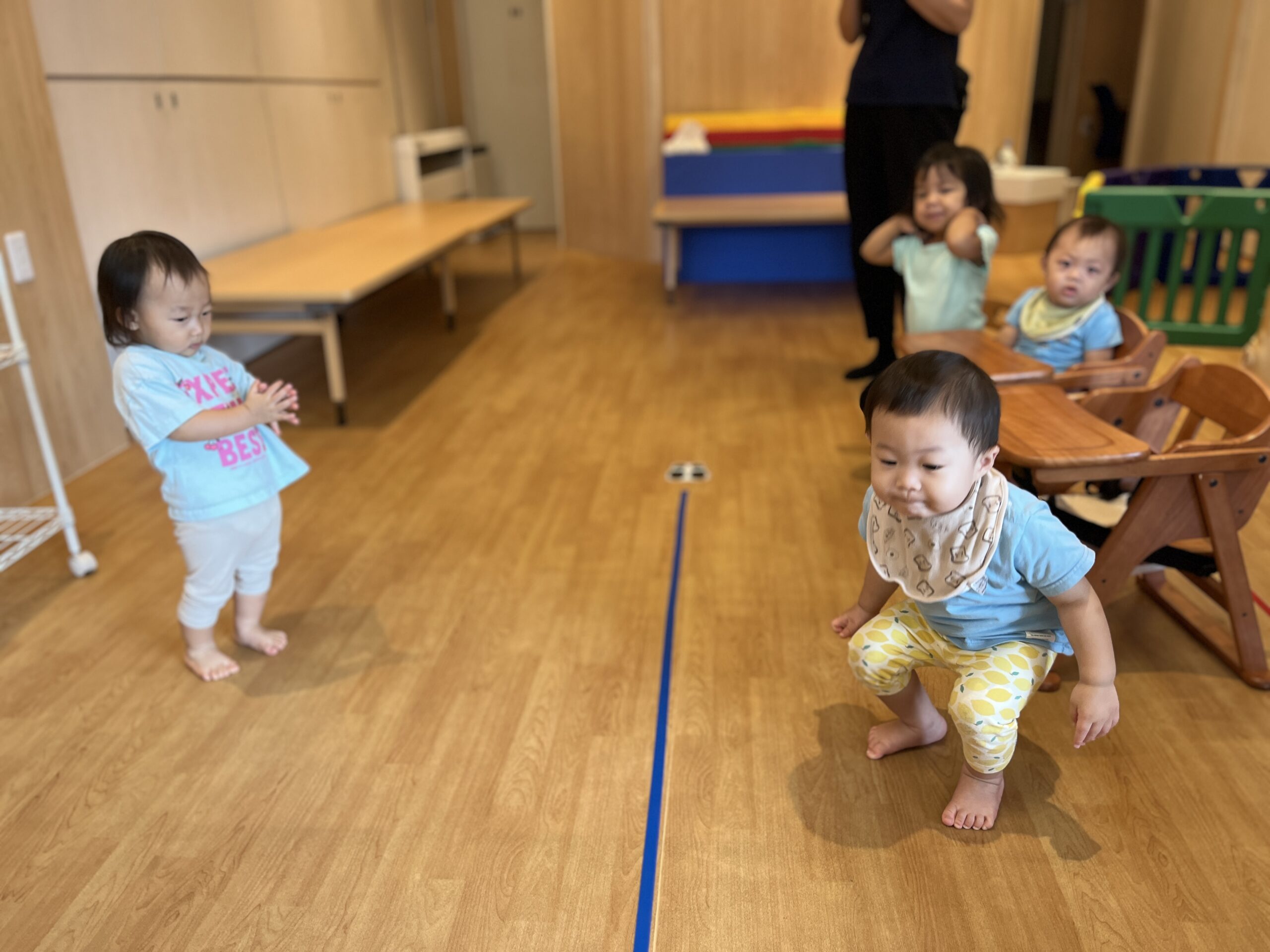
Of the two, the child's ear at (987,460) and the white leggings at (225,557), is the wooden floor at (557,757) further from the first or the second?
the child's ear at (987,460)

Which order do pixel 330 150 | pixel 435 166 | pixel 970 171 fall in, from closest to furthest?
pixel 970 171, pixel 330 150, pixel 435 166

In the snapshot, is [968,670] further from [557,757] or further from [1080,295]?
[1080,295]

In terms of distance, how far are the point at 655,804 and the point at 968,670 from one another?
1.61 ft

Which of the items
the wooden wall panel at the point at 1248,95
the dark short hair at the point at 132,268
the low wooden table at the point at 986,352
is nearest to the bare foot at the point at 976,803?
the low wooden table at the point at 986,352

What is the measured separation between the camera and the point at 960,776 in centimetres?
142

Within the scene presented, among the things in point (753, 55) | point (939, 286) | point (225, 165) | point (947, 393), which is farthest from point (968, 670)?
point (753, 55)

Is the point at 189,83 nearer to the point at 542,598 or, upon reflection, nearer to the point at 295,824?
the point at 542,598

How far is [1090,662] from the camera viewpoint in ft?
3.95

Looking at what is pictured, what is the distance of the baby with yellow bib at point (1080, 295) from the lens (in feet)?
6.48

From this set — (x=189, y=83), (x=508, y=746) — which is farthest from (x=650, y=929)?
(x=189, y=83)

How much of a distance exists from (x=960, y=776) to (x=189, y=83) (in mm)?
3354

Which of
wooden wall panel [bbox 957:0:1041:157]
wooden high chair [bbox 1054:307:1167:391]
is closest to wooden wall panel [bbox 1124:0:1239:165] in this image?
wooden wall panel [bbox 957:0:1041:157]

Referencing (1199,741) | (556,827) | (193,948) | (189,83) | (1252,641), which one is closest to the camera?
(193,948)

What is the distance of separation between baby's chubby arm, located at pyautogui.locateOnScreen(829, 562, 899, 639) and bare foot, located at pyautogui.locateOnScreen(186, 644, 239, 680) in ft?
3.69
